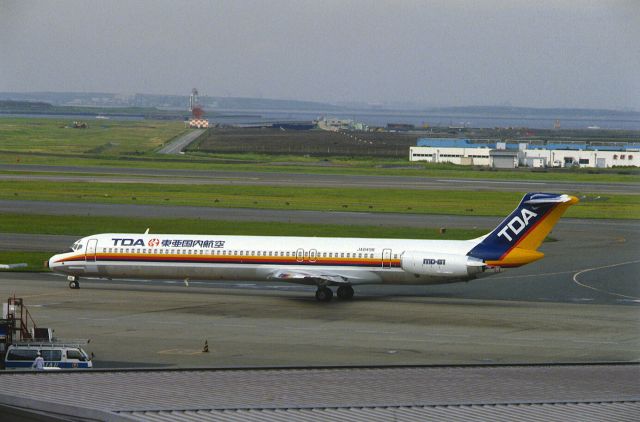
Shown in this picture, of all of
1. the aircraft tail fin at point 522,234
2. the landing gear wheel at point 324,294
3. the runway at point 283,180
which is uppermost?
the runway at point 283,180

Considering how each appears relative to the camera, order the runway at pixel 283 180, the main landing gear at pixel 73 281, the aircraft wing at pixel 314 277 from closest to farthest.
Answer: the aircraft wing at pixel 314 277
the main landing gear at pixel 73 281
the runway at pixel 283 180

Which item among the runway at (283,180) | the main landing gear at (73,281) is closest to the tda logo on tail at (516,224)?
the main landing gear at (73,281)

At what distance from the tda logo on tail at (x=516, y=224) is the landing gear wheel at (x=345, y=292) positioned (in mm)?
9244

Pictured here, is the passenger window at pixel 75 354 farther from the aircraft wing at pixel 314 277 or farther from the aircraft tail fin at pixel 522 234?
the aircraft tail fin at pixel 522 234

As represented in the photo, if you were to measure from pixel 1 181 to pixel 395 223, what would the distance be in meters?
59.5

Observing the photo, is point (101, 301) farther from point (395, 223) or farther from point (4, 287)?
point (395, 223)

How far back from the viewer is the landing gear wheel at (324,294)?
60.5 m

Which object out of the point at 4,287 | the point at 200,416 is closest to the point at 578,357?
the point at 200,416

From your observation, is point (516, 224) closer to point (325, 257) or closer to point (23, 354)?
point (325, 257)

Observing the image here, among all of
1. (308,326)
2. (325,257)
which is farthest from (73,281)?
(308,326)

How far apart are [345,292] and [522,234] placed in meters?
10.6

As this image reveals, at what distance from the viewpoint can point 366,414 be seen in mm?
26016

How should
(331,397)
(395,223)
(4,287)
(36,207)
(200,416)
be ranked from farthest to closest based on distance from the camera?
(36,207) < (395,223) < (4,287) < (331,397) < (200,416)

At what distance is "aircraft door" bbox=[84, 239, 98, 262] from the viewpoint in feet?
211
